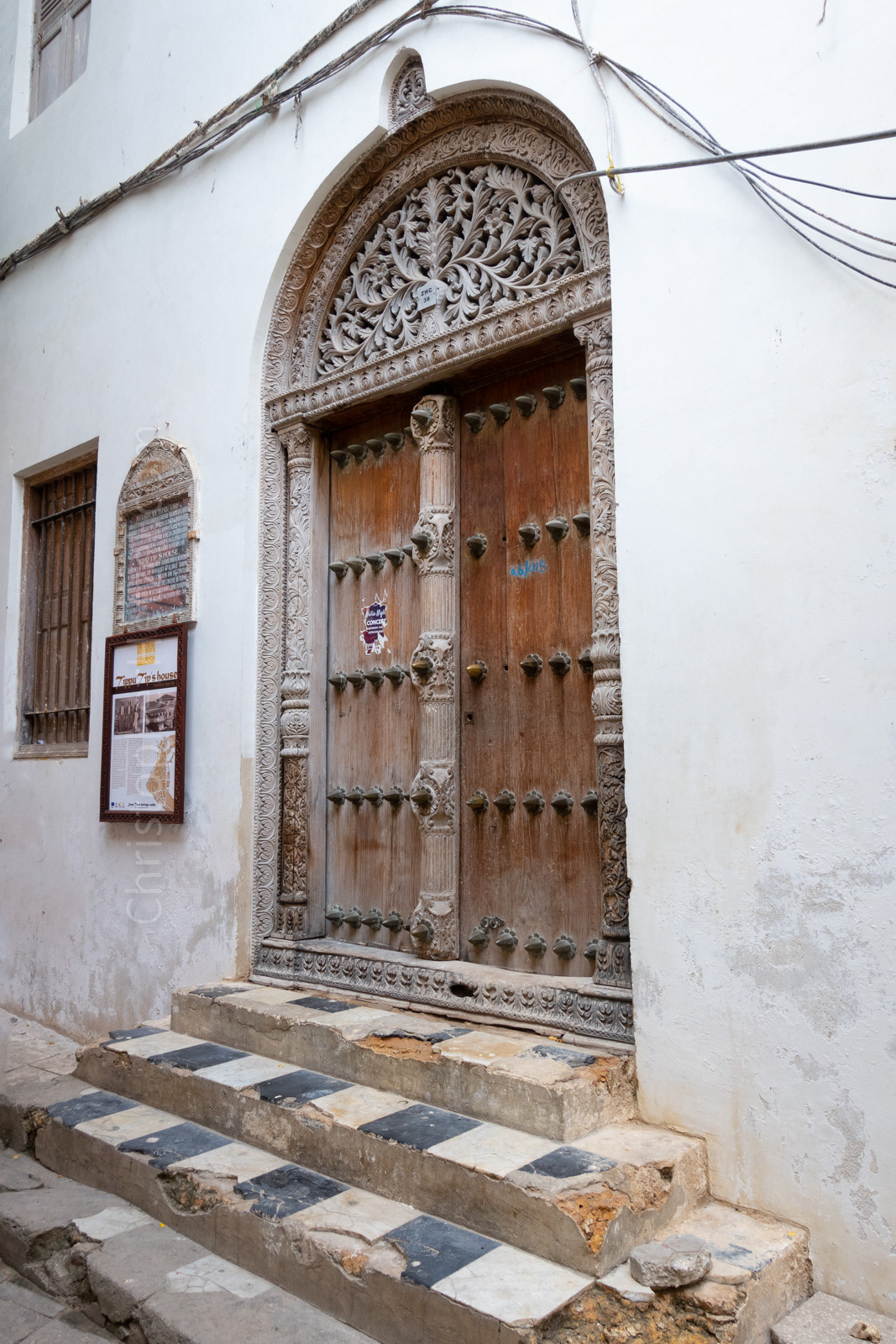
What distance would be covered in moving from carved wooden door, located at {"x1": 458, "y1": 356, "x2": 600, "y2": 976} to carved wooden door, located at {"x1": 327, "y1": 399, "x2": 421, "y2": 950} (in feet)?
0.82

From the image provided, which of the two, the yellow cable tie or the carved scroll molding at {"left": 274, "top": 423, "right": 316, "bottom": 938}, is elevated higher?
the yellow cable tie

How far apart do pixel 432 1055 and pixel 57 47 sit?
5.80m

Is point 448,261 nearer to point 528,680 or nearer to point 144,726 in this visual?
point 528,680

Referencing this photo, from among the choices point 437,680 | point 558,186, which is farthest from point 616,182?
point 437,680

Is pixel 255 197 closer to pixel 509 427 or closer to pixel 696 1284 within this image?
pixel 509 427

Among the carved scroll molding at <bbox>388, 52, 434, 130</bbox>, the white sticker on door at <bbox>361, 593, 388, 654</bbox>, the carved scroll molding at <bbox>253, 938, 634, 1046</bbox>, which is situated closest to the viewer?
the carved scroll molding at <bbox>253, 938, 634, 1046</bbox>

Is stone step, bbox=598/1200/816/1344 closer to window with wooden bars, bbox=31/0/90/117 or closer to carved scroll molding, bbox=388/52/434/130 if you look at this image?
carved scroll molding, bbox=388/52/434/130

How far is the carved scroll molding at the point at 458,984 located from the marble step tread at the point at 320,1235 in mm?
669

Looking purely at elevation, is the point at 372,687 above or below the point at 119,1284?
above

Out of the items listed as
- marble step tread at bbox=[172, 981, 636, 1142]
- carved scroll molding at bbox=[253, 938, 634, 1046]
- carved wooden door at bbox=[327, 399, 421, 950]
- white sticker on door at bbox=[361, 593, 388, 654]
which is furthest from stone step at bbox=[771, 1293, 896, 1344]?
white sticker on door at bbox=[361, 593, 388, 654]

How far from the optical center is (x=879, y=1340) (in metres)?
1.87

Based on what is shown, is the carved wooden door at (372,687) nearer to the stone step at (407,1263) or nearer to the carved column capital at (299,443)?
the carved column capital at (299,443)

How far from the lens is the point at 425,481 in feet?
10.9

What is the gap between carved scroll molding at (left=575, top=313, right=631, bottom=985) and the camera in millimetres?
2617
